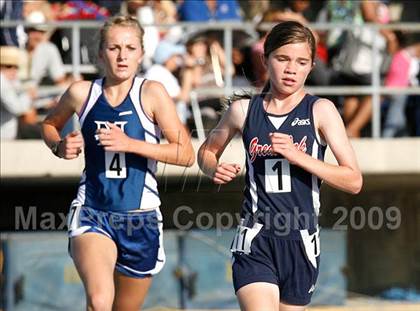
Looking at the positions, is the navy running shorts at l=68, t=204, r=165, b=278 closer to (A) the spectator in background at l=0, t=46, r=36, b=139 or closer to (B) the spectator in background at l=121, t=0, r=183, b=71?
(A) the spectator in background at l=0, t=46, r=36, b=139

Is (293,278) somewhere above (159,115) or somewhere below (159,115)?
below

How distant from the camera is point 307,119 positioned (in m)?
5.71

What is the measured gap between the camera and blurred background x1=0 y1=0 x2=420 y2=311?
1016 cm

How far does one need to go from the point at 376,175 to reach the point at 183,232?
6.59 ft

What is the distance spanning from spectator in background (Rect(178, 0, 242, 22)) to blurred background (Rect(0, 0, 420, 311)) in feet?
0.04

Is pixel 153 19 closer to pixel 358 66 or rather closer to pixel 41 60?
pixel 41 60

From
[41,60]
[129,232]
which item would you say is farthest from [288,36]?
[41,60]

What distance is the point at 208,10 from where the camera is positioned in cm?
1095

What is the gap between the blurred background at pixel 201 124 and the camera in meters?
10.2

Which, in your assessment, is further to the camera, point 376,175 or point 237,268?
point 376,175

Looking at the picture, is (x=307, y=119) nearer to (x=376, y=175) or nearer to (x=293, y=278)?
(x=293, y=278)

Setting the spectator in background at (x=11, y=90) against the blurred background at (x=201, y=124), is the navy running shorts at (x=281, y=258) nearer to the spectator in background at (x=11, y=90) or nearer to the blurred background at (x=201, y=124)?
the blurred background at (x=201, y=124)

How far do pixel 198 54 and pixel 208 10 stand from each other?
0.63 metres

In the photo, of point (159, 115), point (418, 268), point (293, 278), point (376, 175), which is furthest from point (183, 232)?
point (293, 278)
